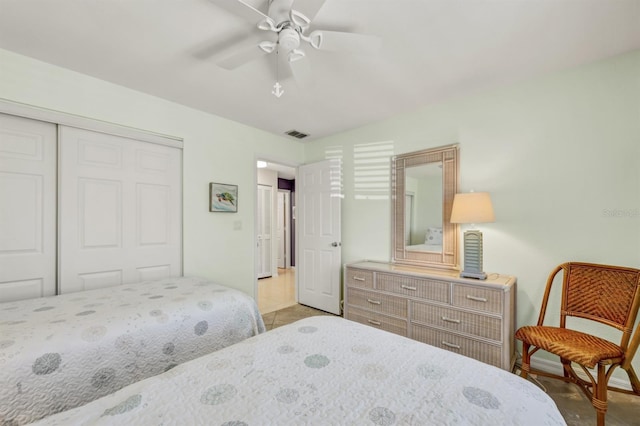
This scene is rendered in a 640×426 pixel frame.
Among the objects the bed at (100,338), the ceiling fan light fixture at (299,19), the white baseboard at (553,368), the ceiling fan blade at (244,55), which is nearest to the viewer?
the bed at (100,338)

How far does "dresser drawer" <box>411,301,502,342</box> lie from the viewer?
2.07 m

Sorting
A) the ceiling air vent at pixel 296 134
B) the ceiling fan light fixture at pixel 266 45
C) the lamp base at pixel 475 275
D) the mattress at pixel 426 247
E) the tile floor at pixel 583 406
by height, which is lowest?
the tile floor at pixel 583 406

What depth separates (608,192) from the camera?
2.01 meters

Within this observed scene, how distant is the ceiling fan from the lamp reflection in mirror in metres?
1.44

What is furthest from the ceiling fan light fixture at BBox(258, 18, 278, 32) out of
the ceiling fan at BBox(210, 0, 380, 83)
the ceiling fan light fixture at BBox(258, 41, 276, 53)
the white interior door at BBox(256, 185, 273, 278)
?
the white interior door at BBox(256, 185, 273, 278)

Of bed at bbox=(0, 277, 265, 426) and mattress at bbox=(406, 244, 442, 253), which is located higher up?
mattress at bbox=(406, 244, 442, 253)

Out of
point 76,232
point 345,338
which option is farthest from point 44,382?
point 76,232

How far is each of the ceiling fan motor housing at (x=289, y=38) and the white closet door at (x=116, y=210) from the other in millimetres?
1890

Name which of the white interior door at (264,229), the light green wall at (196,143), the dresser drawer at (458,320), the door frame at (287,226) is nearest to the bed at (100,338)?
the light green wall at (196,143)

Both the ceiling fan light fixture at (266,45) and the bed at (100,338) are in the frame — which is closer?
the bed at (100,338)

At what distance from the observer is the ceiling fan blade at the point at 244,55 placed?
164 centimetres

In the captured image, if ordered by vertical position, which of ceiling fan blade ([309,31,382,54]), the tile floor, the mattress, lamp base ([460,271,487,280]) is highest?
ceiling fan blade ([309,31,382,54])

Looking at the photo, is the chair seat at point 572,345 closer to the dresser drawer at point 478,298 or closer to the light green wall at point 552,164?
the dresser drawer at point 478,298

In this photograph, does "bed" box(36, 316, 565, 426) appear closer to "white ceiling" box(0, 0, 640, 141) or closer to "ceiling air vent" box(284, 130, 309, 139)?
"white ceiling" box(0, 0, 640, 141)
